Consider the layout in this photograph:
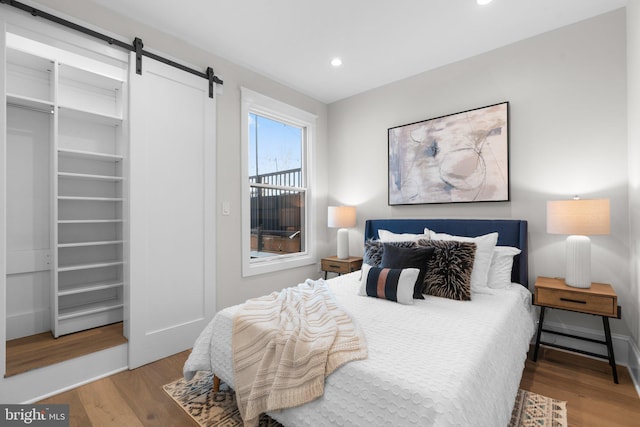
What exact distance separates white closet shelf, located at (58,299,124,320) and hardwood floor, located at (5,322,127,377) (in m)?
0.16

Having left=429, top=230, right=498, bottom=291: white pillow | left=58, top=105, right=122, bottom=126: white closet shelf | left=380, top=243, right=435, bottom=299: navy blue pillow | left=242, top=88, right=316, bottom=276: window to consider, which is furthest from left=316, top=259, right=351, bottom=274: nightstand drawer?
left=58, top=105, right=122, bottom=126: white closet shelf

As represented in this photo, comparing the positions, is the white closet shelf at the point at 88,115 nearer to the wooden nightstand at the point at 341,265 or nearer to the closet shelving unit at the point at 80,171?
the closet shelving unit at the point at 80,171

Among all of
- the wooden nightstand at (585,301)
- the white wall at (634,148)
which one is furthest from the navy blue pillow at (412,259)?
the white wall at (634,148)

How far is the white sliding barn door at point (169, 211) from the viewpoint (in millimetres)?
2381

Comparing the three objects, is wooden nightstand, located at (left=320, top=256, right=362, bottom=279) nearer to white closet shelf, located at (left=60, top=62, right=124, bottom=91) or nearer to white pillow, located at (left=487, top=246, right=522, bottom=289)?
white pillow, located at (left=487, top=246, right=522, bottom=289)

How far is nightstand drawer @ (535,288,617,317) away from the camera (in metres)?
2.07

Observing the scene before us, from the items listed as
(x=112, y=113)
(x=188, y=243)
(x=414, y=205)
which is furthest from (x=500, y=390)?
(x=112, y=113)

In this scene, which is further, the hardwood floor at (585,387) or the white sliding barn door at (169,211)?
the white sliding barn door at (169,211)

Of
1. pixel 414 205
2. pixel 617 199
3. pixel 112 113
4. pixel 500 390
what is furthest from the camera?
pixel 414 205

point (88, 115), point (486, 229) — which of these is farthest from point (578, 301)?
point (88, 115)

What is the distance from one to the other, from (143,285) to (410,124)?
301cm

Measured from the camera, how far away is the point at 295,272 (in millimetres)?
3783

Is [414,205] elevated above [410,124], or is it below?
below

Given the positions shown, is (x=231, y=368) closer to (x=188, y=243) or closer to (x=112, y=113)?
(x=188, y=243)
